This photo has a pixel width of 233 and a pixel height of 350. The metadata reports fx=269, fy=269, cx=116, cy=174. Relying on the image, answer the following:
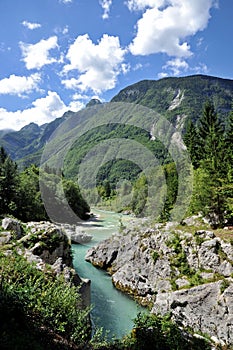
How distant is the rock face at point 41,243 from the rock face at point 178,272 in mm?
5288

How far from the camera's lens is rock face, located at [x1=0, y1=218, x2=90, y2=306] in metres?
13.2

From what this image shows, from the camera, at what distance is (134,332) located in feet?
30.1

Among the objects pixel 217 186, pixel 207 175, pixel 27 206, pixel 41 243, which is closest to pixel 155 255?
pixel 217 186

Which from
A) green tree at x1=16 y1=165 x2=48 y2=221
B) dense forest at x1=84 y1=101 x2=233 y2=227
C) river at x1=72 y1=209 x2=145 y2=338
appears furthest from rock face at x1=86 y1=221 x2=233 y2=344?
green tree at x1=16 y1=165 x2=48 y2=221

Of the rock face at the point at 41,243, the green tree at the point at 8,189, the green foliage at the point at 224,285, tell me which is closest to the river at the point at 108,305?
the rock face at the point at 41,243

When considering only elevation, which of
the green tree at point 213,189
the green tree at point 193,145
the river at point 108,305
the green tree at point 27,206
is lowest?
the river at point 108,305

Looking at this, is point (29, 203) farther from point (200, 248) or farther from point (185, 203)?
point (200, 248)

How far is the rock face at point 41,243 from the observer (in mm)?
13172

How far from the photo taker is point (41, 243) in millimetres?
15914

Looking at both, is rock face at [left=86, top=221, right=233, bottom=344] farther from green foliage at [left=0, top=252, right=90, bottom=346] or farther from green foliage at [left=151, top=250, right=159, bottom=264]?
green foliage at [left=0, top=252, right=90, bottom=346]

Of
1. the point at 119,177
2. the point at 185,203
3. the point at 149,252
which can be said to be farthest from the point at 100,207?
the point at 149,252

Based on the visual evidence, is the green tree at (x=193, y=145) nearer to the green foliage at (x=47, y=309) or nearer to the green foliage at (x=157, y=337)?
the green foliage at (x=157, y=337)

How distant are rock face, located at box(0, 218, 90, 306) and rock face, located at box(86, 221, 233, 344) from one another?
529 cm

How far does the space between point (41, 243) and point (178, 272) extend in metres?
9.65
